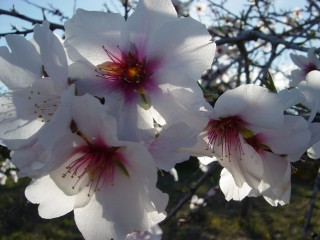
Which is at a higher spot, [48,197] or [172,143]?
[172,143]

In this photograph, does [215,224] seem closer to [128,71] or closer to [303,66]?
[303,66]

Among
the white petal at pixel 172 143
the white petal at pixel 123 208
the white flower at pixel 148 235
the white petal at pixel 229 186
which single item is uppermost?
the white petal at pixel 172 143

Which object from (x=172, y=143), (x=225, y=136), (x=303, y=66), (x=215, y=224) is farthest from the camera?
(x=215, y=224)

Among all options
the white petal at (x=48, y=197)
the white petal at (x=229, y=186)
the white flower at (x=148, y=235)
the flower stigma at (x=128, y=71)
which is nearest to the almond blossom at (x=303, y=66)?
the white petal at (x=229, y=186)

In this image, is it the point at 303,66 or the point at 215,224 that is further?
the point at 215,224

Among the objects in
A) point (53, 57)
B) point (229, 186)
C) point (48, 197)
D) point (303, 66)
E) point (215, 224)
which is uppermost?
point (53, 57)

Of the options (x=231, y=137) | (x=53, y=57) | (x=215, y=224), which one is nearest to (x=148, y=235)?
(x=231, y=137)

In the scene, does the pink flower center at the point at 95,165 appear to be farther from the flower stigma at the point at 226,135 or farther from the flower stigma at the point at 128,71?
the flower stigma at the point at 226,135
